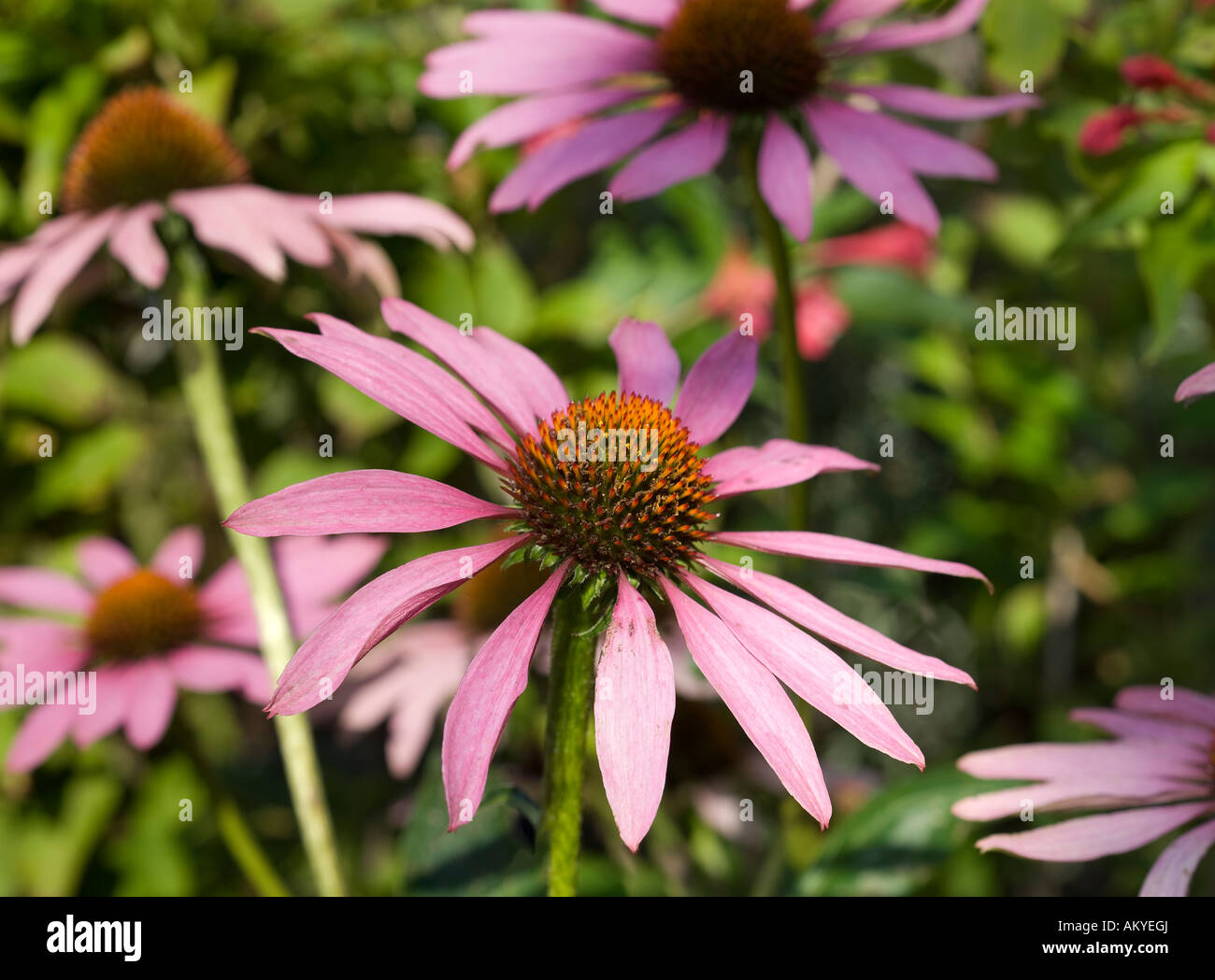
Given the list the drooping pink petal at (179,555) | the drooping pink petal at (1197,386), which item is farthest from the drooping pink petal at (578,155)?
the drooping pink petal at (179,555)

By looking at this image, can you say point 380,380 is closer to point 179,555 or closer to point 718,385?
point 718,385

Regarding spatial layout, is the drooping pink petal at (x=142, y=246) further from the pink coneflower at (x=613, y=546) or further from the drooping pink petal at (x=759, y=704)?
the drooping pink petal at (x=759, y=704)

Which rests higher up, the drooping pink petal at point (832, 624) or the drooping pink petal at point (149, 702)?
the drooping pink petal at point (832, 624)

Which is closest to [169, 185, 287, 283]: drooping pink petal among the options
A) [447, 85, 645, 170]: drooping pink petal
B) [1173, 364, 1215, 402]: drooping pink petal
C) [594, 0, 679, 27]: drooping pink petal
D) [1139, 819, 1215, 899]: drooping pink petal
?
[447, 85, 645, 170]: drooping pink petal

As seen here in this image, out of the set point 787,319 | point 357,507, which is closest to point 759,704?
point 357,507

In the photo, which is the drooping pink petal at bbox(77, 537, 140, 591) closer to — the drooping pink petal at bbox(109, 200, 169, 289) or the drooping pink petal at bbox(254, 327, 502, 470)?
the drooping pink petal at bbox(109, 200, 169, 289)

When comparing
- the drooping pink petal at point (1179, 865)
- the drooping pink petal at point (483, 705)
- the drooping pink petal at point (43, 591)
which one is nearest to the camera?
the drooping pink petal at point (483, 705)
